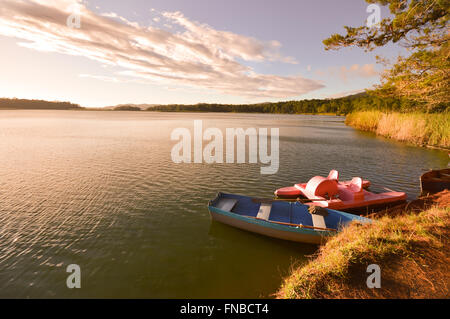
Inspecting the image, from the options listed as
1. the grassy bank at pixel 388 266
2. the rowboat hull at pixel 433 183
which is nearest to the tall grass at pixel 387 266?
the grassy bank at pixel 388 266

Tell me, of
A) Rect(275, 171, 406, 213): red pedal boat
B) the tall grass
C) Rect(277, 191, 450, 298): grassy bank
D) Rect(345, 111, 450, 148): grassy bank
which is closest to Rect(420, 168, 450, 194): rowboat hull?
Rect(275, 171, 406, 213): red pedal boat

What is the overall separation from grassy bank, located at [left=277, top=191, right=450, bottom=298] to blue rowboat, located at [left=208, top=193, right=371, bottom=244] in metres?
1.65

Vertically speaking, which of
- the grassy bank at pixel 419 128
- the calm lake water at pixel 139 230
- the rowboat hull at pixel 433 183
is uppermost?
the grassy bank at pixel 419 128

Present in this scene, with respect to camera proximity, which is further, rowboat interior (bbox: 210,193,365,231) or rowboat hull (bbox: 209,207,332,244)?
rowboat interior (bbox: 210,193,365,231)

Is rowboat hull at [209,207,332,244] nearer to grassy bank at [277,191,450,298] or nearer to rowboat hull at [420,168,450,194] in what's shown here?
grassy bank at [277,191,450,298]

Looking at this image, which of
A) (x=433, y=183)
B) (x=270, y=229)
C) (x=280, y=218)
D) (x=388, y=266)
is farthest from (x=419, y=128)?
(x=388, y=266)

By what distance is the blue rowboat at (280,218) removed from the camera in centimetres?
1018

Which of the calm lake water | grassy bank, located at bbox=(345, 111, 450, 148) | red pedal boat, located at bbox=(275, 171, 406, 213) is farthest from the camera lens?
grassy bank, located at bbox=(345, 111, 450, 148)

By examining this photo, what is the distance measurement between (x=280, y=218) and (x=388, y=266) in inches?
222

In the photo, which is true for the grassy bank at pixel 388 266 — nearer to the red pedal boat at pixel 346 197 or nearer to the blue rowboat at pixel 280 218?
the blue rowboat at pixel 280 218

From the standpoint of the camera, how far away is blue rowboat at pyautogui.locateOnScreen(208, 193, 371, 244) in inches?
401

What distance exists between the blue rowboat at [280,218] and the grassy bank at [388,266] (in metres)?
1.65

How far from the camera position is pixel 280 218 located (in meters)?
12.0

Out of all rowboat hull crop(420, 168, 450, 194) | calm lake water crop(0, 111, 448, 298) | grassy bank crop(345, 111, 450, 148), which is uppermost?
grassy bank crop(345, 111, 450, 148)
